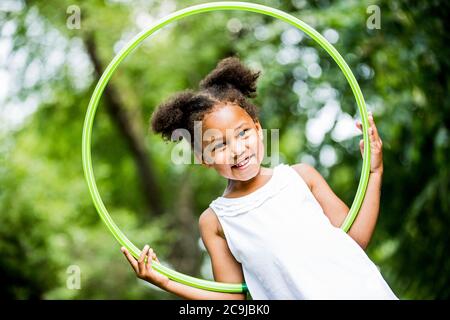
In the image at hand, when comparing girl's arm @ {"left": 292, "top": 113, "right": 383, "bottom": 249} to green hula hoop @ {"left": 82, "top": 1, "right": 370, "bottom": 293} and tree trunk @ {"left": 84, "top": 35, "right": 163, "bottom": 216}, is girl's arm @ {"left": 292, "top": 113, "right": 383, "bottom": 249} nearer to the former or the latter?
green hula hoop @ {"left": 82, "top": 1, "right": 370, "bottom": 293}

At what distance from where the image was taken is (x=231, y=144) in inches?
92.0

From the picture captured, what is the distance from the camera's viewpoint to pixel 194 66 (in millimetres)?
9070

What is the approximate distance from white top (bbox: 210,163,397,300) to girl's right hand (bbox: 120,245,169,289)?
29 centimetres

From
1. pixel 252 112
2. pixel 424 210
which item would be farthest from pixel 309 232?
pixel 424 210

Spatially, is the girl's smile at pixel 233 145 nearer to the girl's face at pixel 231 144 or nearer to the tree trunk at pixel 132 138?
the girl's face at pixel 231 144

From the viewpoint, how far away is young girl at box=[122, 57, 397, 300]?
7.20 ft

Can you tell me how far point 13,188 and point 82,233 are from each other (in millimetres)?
1506

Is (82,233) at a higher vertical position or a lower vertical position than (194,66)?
lower

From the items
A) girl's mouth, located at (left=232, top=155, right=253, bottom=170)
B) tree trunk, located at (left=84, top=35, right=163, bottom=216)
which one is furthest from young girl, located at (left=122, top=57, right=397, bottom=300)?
tree trunk, located at (left=84, top=35, right=163, bottom=216)

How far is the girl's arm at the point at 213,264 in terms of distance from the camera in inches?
93.0

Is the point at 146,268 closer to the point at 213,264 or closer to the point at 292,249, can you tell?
the point at 213,264

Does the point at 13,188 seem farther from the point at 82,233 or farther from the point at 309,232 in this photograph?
the point at 309,232

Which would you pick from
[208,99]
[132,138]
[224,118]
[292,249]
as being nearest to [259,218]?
[292,249]

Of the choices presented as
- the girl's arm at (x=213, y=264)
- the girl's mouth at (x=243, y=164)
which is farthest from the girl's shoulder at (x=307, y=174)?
the girl's arm at (x=213, y=264)
